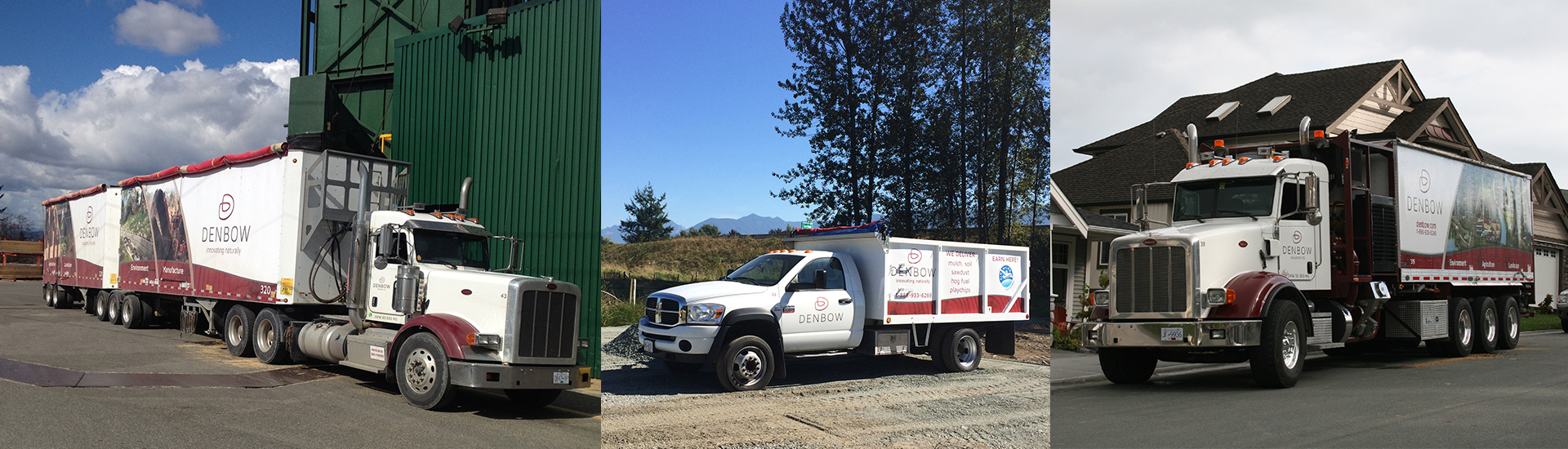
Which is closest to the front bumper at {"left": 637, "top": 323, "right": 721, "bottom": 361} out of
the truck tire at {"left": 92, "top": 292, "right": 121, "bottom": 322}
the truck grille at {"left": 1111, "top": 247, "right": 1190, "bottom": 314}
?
the truck grille at {"left": 1111, "top": 247, "right": 1190, "bottom": 314}

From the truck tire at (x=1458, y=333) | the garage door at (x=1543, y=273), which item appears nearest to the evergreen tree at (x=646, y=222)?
the truck tire at (x=1458, y=333)

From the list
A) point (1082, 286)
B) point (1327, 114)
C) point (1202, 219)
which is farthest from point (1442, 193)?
point (1327, 114)

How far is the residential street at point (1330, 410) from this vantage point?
7.57 meters

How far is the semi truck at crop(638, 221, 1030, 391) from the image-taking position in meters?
2.79

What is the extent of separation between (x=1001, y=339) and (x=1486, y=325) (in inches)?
722

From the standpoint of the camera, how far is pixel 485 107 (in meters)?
15.1

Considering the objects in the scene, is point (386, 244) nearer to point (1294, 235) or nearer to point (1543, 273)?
point (1294, 235)

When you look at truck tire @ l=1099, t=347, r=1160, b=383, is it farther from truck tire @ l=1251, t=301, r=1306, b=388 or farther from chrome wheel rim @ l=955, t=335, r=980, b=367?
chrome wheel rim @ l=955, t=335, r=980, b=367

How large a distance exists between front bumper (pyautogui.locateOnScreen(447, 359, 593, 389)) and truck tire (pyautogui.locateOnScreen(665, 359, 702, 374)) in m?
6.11

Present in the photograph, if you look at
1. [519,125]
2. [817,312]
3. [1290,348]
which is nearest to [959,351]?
[817,312]

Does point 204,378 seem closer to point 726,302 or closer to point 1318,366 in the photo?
point 726,302

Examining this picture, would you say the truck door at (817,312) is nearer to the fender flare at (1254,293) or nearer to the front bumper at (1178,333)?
the front bumper at (1178,333)

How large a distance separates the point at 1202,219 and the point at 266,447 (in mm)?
10844

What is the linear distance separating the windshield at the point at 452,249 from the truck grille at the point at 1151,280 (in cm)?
805
